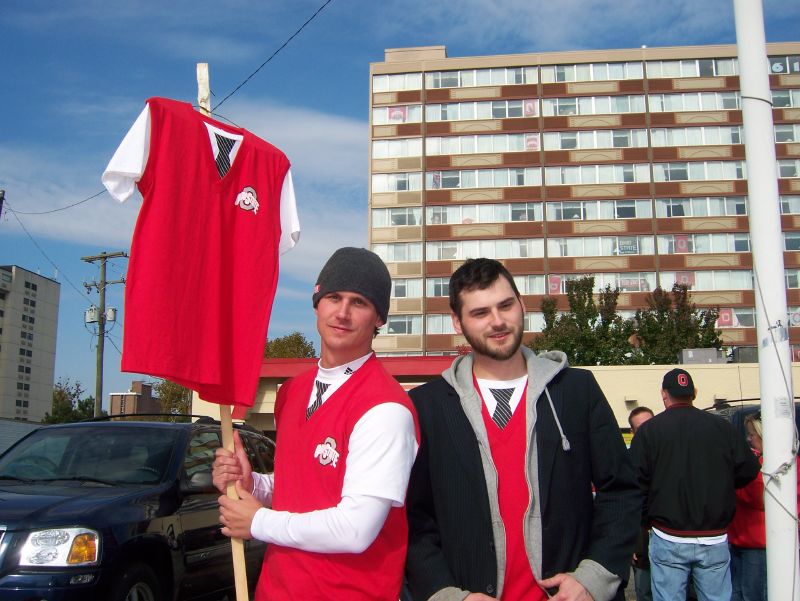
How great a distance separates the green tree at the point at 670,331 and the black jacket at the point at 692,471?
41557 mm

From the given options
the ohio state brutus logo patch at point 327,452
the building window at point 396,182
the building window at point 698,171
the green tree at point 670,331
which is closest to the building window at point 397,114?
the building window at point 396,182

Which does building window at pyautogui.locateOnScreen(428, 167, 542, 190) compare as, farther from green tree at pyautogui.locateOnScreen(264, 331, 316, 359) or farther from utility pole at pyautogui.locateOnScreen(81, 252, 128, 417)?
utility pole at pyautogui.locateOnScreen(81, 252, 128, 417)

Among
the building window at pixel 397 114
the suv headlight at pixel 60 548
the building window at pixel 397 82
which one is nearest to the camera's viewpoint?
the suv headlight at pixel 60 548

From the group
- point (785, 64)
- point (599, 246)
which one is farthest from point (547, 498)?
point (785, 64)

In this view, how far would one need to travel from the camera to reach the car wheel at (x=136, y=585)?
16.6ft

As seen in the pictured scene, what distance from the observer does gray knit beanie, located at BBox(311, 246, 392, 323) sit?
9.27 feet

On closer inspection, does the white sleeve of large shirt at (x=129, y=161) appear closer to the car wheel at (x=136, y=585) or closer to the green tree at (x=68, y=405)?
the car wheel at (x=136, y=585)

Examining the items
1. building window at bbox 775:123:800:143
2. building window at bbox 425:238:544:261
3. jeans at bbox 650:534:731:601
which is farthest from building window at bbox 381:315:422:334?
jeans at bbox 650:534:731:601

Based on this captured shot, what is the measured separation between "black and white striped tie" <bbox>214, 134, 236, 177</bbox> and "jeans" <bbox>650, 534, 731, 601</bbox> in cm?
399

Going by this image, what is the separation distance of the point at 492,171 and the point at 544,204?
4843 millimetres

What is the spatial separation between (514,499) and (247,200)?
61.6 inches

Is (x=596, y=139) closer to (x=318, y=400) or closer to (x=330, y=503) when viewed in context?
(x=318, y=400)

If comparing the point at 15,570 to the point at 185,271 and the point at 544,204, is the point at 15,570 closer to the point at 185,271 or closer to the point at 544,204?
the point at 185,271

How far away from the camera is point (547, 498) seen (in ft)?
8.64
